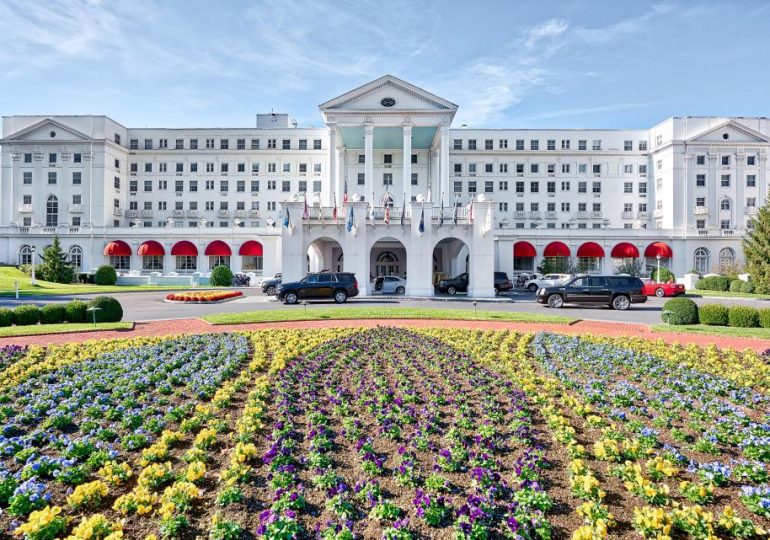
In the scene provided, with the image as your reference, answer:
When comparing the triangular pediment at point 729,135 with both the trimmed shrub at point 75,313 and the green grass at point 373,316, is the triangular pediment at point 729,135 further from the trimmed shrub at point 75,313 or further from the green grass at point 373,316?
the trimmed shrub at point 75,313

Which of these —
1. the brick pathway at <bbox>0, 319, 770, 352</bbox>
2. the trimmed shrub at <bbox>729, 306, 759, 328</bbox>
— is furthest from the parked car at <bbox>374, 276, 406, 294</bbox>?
the trimmed shrub at <bbox>729, 306, 759, 328</bbox>

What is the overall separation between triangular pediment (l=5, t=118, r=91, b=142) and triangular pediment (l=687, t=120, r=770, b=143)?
8030 centimetres

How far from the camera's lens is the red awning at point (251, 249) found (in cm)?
5546

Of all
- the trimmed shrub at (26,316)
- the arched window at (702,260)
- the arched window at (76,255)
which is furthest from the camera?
the arched window at (702,260)

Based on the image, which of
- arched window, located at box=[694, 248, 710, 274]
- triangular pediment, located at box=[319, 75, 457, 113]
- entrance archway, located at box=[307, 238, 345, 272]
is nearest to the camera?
entrance archway, located at box=[307, 238, 345, 272]

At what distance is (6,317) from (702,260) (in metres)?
68.1

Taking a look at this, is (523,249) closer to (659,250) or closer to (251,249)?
(659,250)

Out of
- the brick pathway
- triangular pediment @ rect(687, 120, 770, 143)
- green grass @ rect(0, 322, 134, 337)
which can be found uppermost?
triangular pediment @ rect(687, 120, 770, 143)

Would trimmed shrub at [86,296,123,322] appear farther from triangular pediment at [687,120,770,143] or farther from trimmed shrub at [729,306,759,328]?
triangular pediment at [687,120,770,143]

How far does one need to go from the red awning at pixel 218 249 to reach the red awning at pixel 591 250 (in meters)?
42.4

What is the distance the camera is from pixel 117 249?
184ft

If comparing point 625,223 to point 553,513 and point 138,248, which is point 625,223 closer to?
point 138,248

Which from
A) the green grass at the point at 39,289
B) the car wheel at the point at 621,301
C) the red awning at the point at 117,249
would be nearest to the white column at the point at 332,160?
the green grass at the point at 39,289

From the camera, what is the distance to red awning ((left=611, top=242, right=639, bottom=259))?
2200 inches
